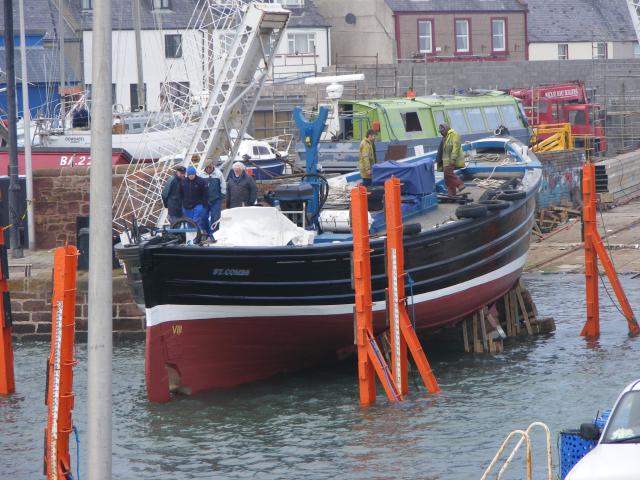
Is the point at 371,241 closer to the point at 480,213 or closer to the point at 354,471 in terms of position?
the point at 480,213

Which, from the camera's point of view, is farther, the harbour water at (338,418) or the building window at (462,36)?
the building window at (462,36)

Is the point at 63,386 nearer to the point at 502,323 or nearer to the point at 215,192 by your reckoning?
the point at 215,192

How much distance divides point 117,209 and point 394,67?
24243 mm

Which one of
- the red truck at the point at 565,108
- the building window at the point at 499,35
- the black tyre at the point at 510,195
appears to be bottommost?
the black tyre at the point at 510,195

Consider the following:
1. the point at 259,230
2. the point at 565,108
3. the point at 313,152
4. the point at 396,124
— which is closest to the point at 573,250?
the point at 396,124

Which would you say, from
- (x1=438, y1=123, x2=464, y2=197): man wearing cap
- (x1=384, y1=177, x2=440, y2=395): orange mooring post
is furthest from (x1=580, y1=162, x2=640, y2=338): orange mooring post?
(x1=384, y1=177, x2=440, y2=395): orange mooring post

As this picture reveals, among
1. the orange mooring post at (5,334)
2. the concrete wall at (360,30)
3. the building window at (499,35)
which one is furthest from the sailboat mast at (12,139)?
the building window at (499,35)

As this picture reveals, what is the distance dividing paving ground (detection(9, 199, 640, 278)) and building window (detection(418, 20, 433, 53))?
84.1ft

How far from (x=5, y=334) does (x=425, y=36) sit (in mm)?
43323

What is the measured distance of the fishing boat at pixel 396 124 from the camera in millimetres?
32594

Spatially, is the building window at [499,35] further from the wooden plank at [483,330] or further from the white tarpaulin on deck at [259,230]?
the white tarpaulin on deck at [259,230]

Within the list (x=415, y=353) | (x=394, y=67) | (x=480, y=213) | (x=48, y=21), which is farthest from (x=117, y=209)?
(x=48, y=21)

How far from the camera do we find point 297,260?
1780 cm

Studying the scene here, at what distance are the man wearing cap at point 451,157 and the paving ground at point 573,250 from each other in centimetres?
485
